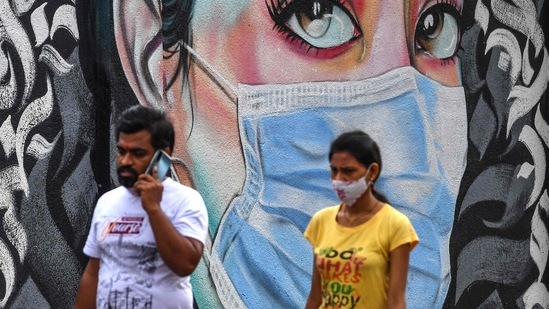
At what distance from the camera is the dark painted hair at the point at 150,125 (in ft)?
17.5

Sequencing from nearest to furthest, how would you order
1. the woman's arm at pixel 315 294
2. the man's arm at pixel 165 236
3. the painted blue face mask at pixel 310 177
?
the man's arm at pixel 165 236
the woman's arm at pixel 315 294
the painted blue face mask at pixel 310 177

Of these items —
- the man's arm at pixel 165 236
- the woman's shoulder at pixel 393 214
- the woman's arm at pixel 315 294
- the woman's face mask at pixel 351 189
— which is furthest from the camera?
the woman's arm at pixel 315 294

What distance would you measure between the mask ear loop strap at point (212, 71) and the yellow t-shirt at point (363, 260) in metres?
2.70

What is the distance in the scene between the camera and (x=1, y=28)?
801 cm

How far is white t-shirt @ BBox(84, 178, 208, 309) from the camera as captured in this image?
204 inches

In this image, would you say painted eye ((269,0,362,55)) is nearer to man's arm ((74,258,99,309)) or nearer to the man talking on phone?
the man talking on phone

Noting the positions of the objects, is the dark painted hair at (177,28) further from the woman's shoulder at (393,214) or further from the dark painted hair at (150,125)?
the woman's shoulder at (393,214)

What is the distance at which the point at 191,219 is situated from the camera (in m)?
5.25

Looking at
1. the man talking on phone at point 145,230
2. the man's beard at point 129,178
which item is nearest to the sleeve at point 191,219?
the man talking on phone at point 145,230

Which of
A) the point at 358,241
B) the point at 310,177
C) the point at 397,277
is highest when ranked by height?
the point at 358,241

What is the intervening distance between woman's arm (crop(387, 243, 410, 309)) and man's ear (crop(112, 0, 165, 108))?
308 cm

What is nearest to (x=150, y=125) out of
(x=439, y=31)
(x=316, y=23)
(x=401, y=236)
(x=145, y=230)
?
(x=145, y=230)

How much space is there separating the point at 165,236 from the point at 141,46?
3.22m

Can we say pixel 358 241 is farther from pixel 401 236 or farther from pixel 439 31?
pixel 439 31
